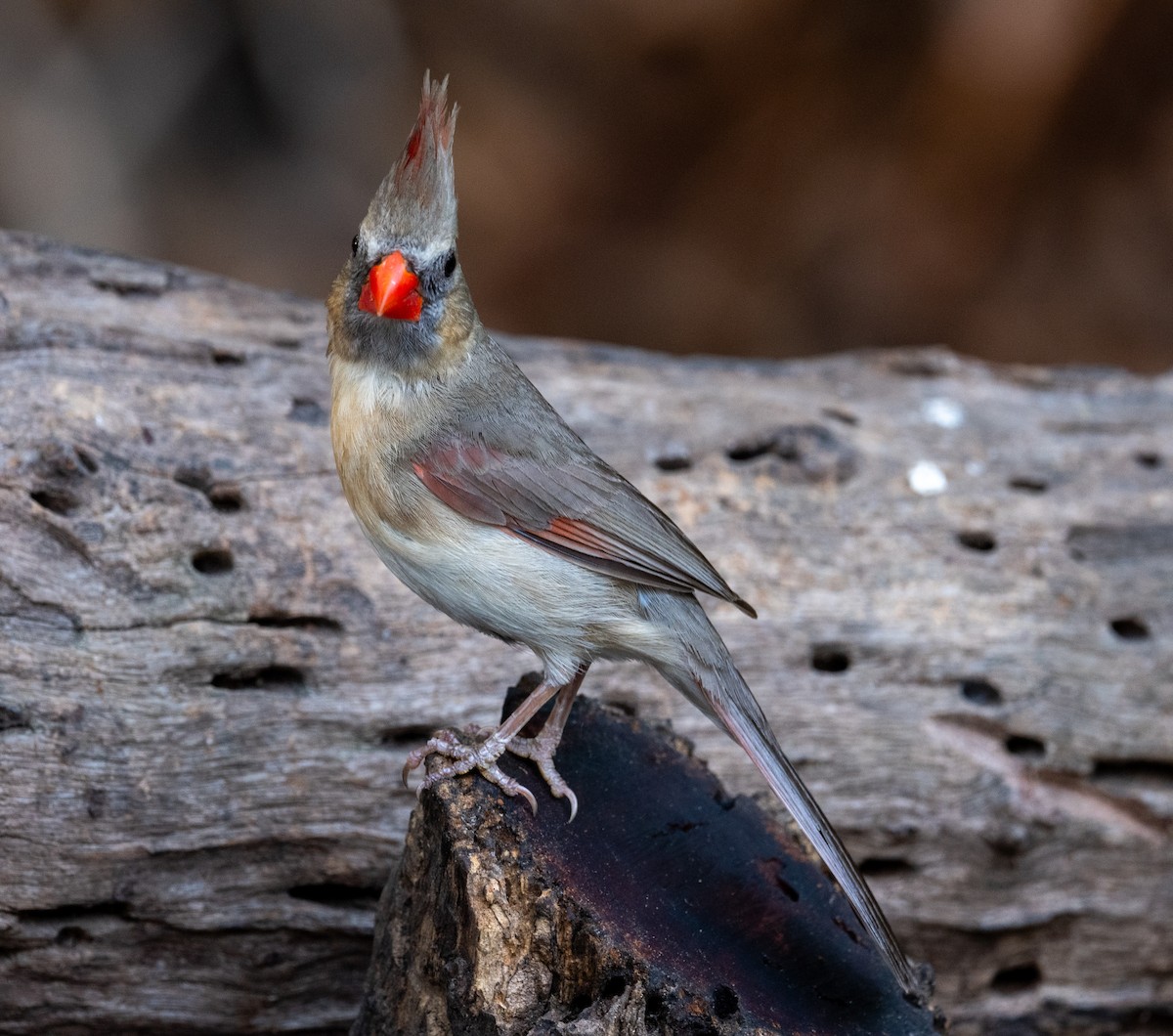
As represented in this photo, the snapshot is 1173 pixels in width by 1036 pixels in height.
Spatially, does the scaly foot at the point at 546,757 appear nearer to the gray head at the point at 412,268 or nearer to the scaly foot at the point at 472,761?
the scaly foot at the point at 472,761

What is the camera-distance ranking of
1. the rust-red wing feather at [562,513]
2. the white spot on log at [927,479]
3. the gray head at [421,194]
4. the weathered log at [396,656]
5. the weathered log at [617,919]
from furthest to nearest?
the white spot on log at [927,479] < the weathered log at [396,656] < the rust-red wing feather at [562,513] < the gray head at [421,194] < the weathered log at [617,919]

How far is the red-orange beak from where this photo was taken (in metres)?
2.83

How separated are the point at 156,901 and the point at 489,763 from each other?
3.57 feet

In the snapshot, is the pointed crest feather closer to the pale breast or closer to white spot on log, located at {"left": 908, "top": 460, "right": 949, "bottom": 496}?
the pale breast

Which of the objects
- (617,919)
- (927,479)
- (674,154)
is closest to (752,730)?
(617,919)

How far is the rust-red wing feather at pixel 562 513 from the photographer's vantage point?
2.95m

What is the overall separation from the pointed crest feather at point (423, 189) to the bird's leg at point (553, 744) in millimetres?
1015

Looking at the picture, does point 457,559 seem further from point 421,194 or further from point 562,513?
point 421,194

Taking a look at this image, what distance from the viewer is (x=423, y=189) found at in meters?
2.86

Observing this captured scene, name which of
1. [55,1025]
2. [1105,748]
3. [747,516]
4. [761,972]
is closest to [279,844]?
[55,1025]

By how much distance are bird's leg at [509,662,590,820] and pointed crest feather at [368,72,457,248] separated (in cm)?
101

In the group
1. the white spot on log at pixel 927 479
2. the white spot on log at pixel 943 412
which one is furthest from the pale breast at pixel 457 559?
the white spot on log at pixel 943 412

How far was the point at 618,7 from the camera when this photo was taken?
21.7 ft

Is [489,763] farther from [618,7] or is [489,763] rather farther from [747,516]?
[618,7]
